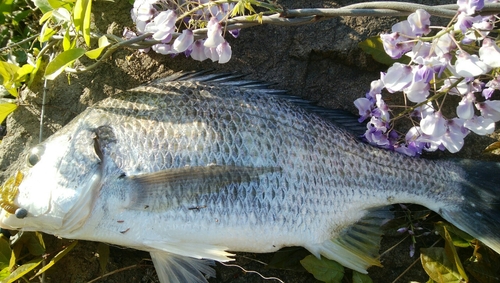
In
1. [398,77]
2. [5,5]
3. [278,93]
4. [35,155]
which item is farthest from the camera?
[5,5]

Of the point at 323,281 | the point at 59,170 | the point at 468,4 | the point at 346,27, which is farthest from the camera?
the point at 346,27

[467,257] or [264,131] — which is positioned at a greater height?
[264,131]

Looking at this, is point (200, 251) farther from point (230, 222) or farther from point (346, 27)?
point (346, 27)

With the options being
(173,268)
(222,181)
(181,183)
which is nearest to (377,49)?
(222,181)

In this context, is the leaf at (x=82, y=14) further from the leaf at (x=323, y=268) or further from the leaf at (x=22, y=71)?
the leaf at (x=323, y=268)

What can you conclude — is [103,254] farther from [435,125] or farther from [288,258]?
[435,125]

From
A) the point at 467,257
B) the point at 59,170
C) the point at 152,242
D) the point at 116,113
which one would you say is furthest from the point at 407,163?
the point at 59,170
